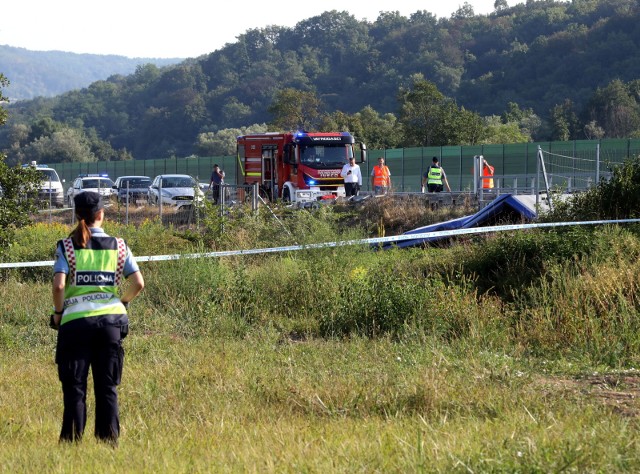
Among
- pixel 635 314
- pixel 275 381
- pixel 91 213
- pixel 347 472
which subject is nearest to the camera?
pixel 347 472

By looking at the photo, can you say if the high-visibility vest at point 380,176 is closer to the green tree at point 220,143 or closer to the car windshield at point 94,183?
the car windshield at point 94,183

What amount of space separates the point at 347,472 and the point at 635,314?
629 centimetres

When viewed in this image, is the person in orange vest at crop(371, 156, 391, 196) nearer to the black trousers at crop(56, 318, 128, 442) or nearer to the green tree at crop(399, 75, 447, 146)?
the black trousers at crop(56, 318, 128, 442)

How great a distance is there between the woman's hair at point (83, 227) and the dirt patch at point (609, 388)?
3.58 meters

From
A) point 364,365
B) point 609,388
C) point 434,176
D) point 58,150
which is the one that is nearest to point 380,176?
point 434,176

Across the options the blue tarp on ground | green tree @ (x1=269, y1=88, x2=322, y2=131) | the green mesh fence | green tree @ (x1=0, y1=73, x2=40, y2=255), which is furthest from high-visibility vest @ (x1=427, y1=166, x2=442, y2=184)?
green tree @ (x1=269, y1=88, x2=322, y2=131)

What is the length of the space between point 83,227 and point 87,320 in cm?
61

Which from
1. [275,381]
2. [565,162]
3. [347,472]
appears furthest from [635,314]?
[565,162]

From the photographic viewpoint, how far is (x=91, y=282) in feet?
22.5

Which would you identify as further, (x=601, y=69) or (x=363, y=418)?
(x=601, y=69)

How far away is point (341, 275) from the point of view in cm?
1442

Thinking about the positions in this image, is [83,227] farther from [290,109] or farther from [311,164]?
[290,109]

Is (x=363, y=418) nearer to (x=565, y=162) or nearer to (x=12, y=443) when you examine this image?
(x=12, y=443)

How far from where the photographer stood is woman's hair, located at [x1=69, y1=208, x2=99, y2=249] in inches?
271
